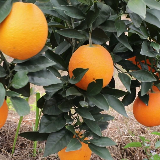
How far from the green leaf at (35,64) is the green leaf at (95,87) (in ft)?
0.40

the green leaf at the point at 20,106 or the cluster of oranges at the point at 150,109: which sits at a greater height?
the green leaf at the point at 20,106

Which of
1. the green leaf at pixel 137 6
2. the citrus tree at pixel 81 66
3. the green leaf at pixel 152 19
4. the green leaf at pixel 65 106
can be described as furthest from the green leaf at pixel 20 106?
the green leaf at pixel 152 19

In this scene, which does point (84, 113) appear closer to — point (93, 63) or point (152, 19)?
point (93, 63)

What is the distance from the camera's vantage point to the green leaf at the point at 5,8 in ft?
1.68

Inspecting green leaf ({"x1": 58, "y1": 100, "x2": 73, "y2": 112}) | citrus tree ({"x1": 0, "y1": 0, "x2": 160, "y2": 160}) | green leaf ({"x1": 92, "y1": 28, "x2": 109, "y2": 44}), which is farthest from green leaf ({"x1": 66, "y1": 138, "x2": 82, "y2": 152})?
green leaf ({"x1": 92, "y1": 28, "x2": 109, "y2": 44})

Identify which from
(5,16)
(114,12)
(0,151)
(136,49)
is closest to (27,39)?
(5,16)

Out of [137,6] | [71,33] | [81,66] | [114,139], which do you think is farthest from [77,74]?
[114,139]

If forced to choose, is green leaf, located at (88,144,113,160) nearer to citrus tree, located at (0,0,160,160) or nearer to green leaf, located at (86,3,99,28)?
citrus tree, located at (0,0,160,160)

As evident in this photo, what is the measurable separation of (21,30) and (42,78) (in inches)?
5.7

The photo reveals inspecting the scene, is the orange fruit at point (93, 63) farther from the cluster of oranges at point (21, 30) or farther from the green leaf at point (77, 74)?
the cluster of oranges at point (21, 30)

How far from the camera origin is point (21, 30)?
1.67 ft

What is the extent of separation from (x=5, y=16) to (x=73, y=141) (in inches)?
17.4

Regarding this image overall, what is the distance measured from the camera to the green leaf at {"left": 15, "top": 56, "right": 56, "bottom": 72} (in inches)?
23.3

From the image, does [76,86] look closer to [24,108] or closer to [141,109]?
[24,108]
